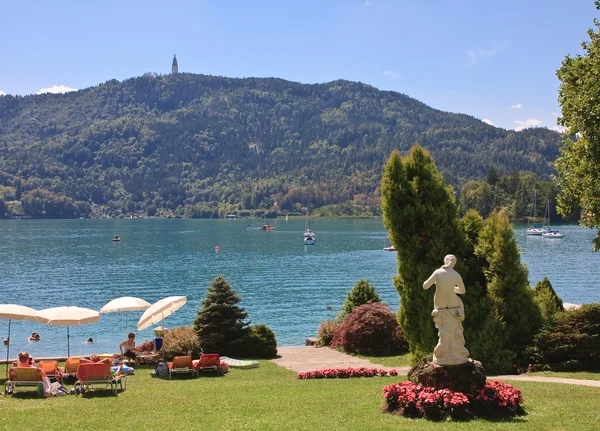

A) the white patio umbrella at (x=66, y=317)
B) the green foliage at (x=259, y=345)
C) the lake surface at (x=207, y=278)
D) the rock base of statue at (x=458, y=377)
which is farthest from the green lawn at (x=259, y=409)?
the lake surface at (x=207, y=278)

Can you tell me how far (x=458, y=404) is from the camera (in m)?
11.7

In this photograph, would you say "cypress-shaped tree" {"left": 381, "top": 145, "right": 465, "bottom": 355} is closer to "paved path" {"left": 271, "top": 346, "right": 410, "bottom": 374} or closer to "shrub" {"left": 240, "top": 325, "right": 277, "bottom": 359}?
"paved path" {"left": 271, "top": 346, "right": 410, "bottom": 374}

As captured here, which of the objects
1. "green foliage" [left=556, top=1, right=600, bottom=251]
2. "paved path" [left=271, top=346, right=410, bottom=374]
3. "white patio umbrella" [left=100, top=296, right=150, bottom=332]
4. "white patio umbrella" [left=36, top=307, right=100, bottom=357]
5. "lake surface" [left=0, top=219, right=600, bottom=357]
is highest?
"green foliage" [left=556, top=1, right=600, bottom=251]

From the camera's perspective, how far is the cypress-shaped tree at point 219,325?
24.4 meters

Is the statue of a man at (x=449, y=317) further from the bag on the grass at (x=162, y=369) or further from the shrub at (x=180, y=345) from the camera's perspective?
the shrub at (x=180, y=345)

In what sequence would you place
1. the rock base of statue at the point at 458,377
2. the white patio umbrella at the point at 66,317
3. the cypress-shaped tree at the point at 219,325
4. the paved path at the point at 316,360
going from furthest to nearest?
the cypress-shaped tree at the point at 219,325, the paved path at the point at 316,360, the white patio umbrella at the point at 66,317, the rock base of statue at the point at 458,377

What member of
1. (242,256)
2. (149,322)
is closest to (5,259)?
(242,256)

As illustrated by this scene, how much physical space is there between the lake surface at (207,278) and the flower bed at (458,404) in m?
22.4

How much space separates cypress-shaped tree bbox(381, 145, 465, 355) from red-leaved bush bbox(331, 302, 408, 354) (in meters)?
3.77

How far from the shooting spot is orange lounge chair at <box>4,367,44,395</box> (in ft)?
50.7

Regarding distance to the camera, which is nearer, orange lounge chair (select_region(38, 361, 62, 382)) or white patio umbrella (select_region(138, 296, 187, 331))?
orange lounge chair (select_region(38, 361, 62, 382))

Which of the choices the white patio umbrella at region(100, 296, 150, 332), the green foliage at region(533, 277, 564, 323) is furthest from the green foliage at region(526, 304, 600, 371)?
the white patio umbrella at region(100, 296, 150, 332)

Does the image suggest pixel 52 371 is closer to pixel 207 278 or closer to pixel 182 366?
pixel 182 366

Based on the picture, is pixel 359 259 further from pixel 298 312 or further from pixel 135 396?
pixel 135 396
